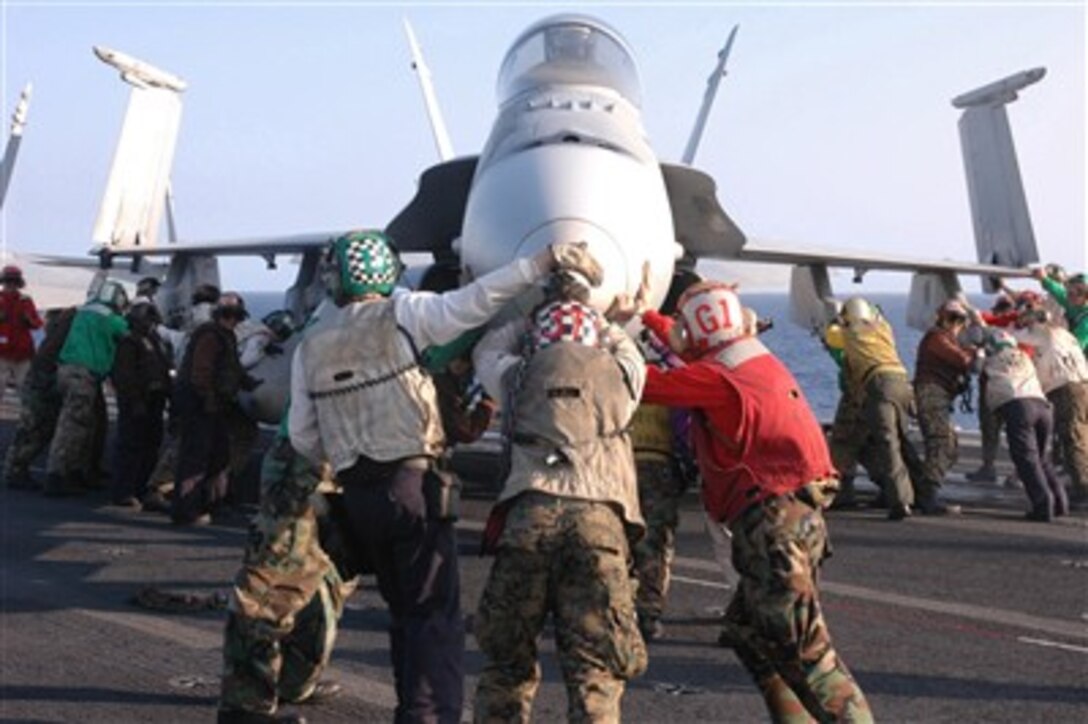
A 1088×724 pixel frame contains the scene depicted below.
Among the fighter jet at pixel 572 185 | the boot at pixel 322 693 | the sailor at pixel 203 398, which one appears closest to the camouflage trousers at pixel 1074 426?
the fighter jet at pixel 572 185

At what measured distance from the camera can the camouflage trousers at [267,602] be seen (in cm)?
485

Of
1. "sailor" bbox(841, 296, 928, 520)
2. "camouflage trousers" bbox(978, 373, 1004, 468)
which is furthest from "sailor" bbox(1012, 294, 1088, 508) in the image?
"sailor" bbox(841, 296, 928, 520)

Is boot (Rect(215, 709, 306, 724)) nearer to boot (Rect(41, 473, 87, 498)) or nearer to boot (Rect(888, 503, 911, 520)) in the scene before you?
boot (Rect(888, 503, 911, 520))

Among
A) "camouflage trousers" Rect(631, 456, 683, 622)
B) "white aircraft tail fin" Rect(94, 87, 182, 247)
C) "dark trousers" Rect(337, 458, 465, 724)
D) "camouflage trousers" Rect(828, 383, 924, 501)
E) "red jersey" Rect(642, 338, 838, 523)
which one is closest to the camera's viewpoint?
"dark trousers" Rect(337, 458, 465, 724)

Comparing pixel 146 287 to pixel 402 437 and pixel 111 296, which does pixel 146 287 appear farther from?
pixel 402 437

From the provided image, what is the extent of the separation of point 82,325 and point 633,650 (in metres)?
8.96

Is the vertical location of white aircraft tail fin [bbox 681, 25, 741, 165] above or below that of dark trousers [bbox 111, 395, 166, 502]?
above

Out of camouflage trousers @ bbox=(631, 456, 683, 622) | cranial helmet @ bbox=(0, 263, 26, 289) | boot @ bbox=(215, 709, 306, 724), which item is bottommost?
boot @ bbox=(215, 709, 306, 724)

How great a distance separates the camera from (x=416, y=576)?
14.4 feet

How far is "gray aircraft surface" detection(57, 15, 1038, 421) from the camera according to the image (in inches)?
275

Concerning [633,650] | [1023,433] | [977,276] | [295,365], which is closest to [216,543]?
[295,365]

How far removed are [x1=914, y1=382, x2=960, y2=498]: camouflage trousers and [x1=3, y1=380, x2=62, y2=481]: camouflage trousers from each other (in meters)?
8.04

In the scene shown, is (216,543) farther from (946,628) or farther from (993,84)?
(993,84)

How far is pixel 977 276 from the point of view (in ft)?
54.3
